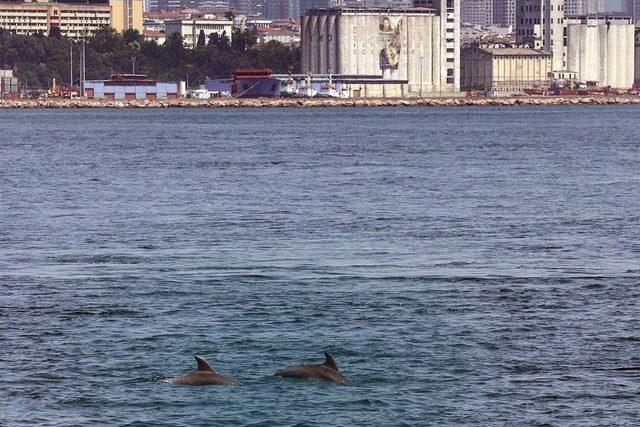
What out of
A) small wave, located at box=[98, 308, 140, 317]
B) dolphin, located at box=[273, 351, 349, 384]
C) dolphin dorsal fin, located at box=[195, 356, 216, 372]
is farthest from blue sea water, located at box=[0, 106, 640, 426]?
dolphin dorsal fin, located at box=[195, 356, 216, 372]

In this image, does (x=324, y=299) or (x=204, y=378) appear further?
(x=324, y=299)

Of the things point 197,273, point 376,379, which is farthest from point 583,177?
point 376,379

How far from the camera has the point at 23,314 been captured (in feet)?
85.6

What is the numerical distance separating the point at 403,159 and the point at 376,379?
188 feet

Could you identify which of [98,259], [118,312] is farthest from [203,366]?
[98,259]

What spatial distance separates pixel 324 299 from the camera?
2752 centimetres

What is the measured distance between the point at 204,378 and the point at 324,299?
22.9 feet

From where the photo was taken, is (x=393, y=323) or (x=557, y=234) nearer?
(x=393, y=323)

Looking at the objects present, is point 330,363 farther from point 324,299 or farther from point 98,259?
point 98,259

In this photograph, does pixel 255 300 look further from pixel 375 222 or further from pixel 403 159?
pixel 403 159

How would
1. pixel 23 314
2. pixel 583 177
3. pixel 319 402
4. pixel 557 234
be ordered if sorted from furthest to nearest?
pixel 583 177, pixel 557 234, pixel 23 314, pixel 319 402

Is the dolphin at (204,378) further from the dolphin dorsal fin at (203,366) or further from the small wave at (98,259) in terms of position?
the small wave at (98,259)

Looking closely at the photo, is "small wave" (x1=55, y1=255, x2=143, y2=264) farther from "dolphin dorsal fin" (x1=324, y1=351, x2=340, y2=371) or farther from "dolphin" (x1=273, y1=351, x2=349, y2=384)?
"dolphin dorsal fin" (x1=324, y1=351, x2=340, y2=371)

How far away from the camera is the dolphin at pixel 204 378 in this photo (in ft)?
68.0
